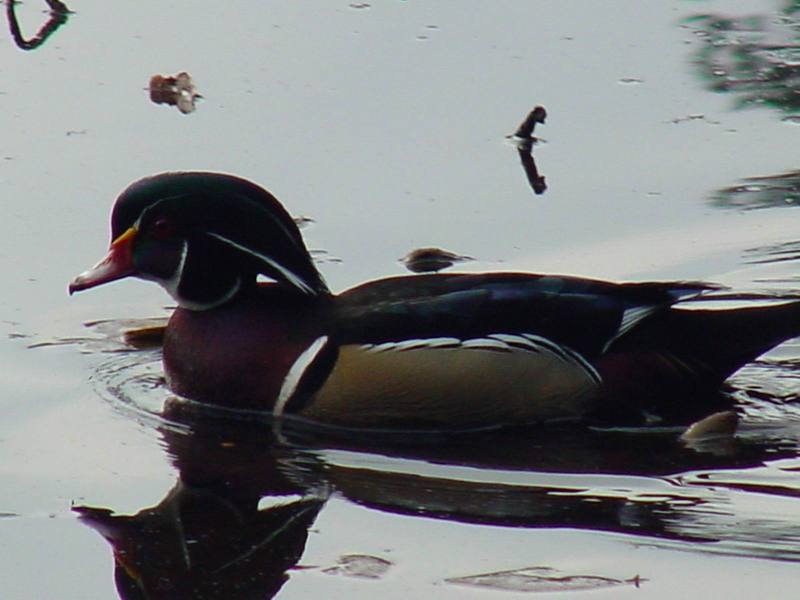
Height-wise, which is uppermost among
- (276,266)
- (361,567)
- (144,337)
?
(276,266)

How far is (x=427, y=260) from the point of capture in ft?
25.6

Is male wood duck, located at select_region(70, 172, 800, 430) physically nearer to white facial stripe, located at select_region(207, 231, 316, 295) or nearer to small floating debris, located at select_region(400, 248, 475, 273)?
white facial stripe, located at select_region(207, 231, 316, 295)

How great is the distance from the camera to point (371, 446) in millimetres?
6598

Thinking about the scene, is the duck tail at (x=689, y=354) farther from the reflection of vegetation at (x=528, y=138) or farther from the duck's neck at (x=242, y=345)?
the reflection of vegetation at (x=528, y=138)

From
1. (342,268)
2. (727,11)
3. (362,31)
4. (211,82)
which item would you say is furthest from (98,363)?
(727,11)

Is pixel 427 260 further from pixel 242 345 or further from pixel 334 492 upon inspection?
pixel 334 492

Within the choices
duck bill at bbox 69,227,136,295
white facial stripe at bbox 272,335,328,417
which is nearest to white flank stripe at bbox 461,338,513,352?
white facial stripe at bbox 272,335,328,417

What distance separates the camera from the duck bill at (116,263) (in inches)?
276

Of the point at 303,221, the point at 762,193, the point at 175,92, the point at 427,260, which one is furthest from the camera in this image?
the point at 175,92

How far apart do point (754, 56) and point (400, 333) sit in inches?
148

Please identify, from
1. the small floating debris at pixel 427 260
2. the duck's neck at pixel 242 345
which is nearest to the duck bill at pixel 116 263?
the duck's neck at pixel 242 345

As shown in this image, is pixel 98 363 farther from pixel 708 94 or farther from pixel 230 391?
pixel 708 94

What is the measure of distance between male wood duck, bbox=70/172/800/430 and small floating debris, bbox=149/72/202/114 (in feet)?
7.32

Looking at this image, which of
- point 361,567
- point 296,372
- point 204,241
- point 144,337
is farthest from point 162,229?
point 361,567
